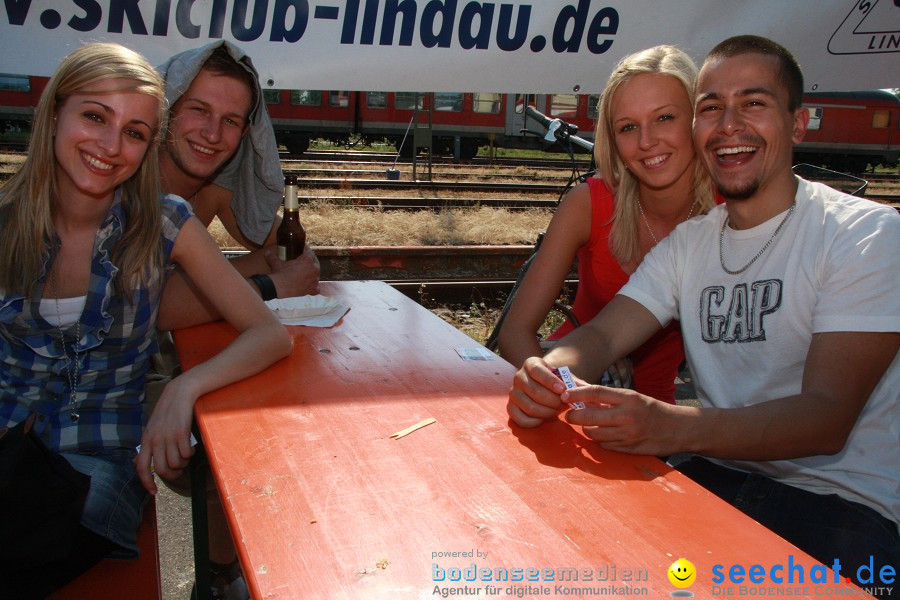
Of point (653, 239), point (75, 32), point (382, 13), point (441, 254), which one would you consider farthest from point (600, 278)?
point (441, 254)

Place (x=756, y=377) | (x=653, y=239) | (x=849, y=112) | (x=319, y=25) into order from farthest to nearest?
(x=849, y=112) < (x=319, y=25) < (x=653, y=239) < (x=756, y=377)

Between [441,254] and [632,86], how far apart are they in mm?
3702

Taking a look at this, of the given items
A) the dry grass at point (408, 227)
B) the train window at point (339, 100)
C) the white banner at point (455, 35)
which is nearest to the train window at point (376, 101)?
the train window at point (339, 100)

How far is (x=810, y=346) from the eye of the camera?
1685 mm

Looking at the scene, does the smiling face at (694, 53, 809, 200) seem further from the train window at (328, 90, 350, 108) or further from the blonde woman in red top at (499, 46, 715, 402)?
the train window at (328, 90, 350, 108)

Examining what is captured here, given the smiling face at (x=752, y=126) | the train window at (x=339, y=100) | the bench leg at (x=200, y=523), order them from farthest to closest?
the train window at (x=339, y=100) < the bench leg at (x=200, y=523) < the smiling face at (x=752, y=126)

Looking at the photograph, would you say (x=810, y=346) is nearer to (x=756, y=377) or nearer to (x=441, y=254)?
(x=756, y=377)

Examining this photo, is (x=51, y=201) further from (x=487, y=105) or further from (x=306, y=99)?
(x=487, y=105)

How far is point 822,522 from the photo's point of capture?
1614 mm

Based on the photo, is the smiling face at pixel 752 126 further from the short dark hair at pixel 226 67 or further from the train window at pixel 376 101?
the train window at pixel 376 101

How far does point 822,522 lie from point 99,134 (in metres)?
2.02

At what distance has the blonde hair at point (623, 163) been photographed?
2.37m

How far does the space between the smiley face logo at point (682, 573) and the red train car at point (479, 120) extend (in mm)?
17029

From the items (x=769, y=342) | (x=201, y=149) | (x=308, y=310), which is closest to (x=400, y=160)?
(x=201, y=149)
